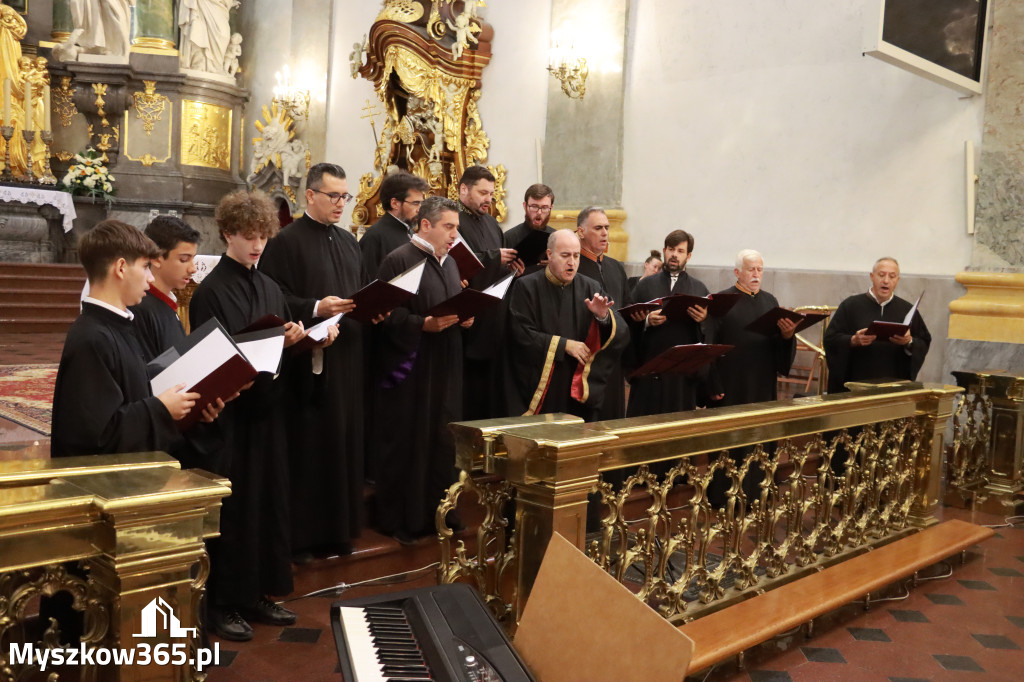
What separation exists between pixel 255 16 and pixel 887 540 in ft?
49.6

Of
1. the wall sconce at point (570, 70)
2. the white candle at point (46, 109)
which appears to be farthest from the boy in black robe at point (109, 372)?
the white candle at point (46, 109)

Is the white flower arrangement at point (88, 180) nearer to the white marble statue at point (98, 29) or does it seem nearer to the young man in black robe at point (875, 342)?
the white marble statue at point (98, 29)

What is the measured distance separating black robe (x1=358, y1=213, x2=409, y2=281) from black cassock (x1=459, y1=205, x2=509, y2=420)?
0.54 m

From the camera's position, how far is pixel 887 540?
5070mm

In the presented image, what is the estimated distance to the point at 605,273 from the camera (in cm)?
578

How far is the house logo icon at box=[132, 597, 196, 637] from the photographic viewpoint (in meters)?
1.93

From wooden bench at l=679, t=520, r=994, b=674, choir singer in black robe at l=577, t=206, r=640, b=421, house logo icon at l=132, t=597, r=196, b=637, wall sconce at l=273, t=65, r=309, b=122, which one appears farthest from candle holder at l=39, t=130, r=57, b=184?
house logo icon at l=132, t=597, r=196, b=637

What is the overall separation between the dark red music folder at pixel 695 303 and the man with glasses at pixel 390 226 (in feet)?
5.37

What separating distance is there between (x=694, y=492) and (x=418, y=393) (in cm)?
149

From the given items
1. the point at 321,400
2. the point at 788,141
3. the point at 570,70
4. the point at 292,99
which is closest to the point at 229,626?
the point at 321,400

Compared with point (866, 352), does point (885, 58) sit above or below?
above

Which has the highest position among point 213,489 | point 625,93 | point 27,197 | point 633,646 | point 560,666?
point 625,93

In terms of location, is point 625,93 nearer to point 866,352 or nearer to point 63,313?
point 866,352

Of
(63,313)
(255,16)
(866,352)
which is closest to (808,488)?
(866,352)
